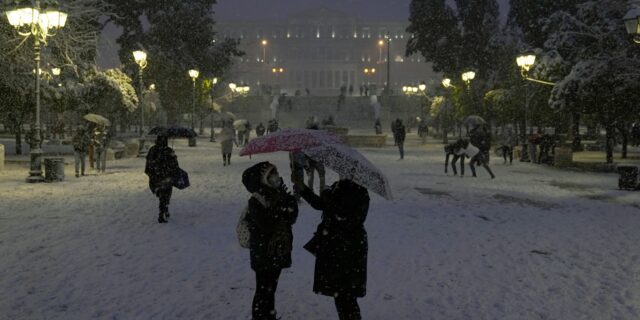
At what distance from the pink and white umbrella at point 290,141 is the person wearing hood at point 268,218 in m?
0.28

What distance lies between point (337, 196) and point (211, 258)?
4.13m

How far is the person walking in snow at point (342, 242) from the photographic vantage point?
15.4 ft

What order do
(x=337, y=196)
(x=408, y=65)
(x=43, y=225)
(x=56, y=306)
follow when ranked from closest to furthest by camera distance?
(x=337, y=196) < (x=56, y=306) < (x=43, y=225) < (x=408, y=65)

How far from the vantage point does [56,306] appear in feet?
20.3

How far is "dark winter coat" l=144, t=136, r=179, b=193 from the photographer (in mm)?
10500

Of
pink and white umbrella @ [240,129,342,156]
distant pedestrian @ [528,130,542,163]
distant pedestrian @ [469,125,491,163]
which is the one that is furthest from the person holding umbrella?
distant pedestrian @ [528,130,542,163]

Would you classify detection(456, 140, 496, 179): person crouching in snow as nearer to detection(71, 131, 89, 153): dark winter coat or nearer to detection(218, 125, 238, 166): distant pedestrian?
detection(218, 125, 238, 166): distant pedestrian

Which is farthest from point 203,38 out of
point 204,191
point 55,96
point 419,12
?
point 204,191

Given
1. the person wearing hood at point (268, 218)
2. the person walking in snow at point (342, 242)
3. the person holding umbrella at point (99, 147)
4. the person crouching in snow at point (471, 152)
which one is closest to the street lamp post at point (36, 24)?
the person holding umbrella at point (99, 147)

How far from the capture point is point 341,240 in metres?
4.75

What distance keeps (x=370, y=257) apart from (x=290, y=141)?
3.72 m

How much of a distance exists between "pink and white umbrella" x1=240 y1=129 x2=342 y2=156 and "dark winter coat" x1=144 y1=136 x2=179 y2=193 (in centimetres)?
540

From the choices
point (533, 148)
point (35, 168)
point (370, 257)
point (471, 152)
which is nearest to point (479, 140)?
point (471, 152)

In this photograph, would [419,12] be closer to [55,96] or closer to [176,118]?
[176,118]
